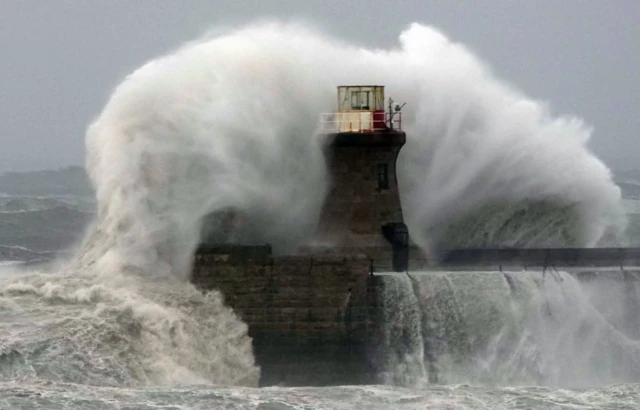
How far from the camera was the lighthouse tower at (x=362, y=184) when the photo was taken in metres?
23.4

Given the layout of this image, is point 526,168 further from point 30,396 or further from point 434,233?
point 30,396

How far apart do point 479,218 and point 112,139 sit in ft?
19.0

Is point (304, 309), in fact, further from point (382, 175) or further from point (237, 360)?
point (382, 175)

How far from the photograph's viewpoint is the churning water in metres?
20.4

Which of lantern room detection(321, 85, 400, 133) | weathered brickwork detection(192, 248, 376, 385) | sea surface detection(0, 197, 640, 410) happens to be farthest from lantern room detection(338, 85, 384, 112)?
sea surface detection(0, 197, 640, 410)

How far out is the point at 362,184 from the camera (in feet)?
77.4

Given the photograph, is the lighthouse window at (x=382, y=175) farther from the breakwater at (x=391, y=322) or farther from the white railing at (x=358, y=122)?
the breakwater at (x=391, y=322)

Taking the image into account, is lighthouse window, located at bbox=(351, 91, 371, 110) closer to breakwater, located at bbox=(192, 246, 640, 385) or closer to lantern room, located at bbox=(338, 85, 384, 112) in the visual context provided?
lantern room, located at bbox=(338, 85, 384, 112)

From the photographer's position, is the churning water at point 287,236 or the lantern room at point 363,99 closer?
the churning water at point 287,236

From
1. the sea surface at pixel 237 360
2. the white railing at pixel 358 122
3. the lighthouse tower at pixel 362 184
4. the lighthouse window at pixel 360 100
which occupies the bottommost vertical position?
the sea surface at pixel 237 360

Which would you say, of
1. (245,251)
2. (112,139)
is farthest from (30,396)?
(112,139)

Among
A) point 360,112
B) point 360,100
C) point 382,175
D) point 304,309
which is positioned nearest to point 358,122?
point 360,112

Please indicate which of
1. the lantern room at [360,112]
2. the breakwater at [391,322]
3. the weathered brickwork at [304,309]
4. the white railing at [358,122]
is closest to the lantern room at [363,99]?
the lantern room at [360,112]

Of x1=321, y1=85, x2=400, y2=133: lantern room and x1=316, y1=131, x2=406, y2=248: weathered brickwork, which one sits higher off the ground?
x1=321, y1=85, x2=400, y2=133: lantern room
